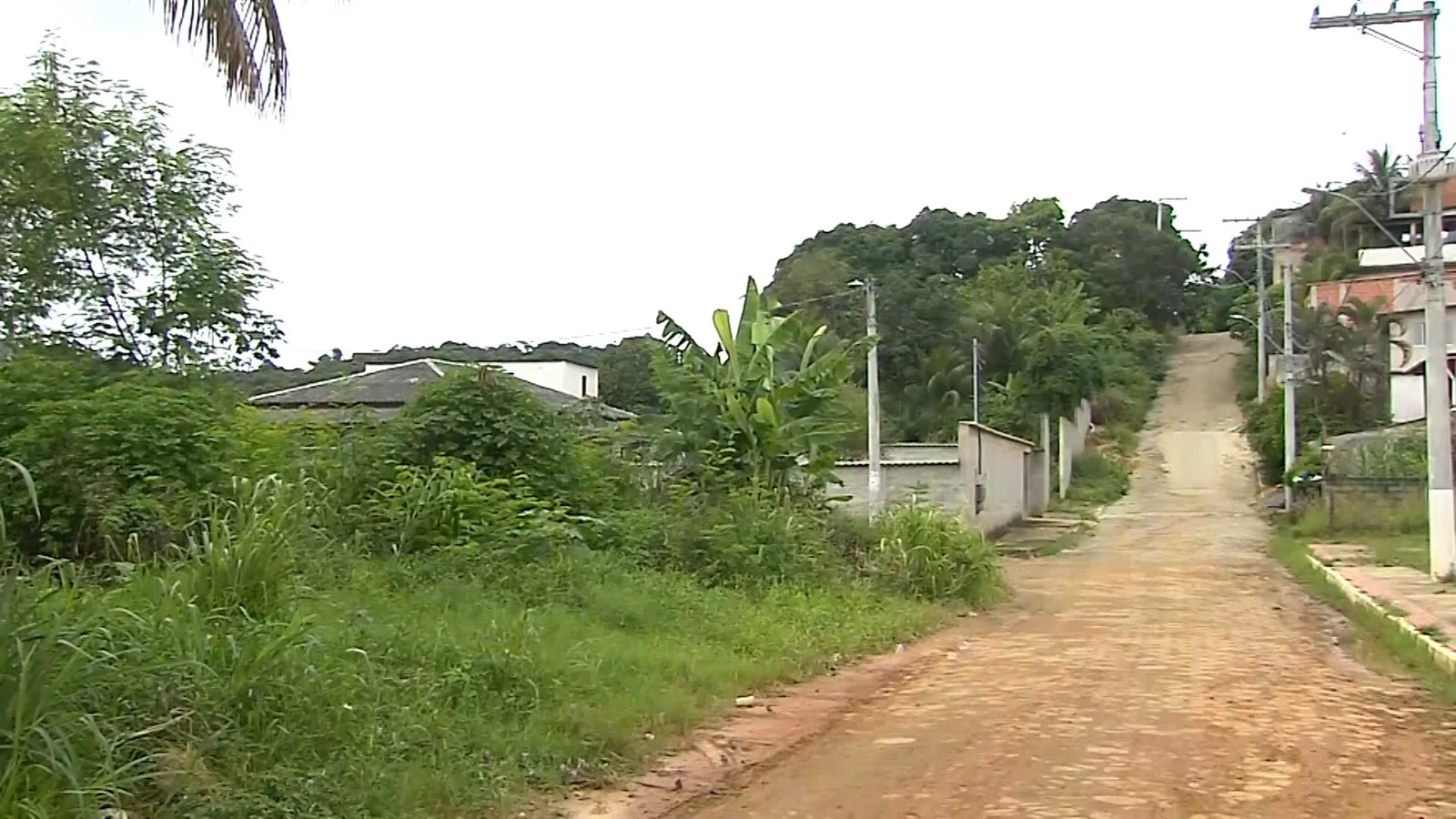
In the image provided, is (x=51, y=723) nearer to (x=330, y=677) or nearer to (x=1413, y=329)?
(x=330, y=677)

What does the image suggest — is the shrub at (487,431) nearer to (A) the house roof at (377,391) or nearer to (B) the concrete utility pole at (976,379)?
(A) the house roof at (377,391)

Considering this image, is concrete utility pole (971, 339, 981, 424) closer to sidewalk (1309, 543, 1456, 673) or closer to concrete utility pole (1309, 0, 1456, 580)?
sidewalk (1309, 543, 1456, 673)

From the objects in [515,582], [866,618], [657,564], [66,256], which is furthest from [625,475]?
[66,256]

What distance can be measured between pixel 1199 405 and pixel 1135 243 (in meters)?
9.14

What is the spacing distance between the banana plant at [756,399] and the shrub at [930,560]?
4.73ft

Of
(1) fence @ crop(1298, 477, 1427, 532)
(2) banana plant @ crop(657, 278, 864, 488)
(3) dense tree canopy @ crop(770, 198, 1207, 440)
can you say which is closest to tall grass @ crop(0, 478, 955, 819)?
(2) banana plant @ crop(657, 278, 864, 488)

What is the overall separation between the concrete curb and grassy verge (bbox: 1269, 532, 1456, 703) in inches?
1.8

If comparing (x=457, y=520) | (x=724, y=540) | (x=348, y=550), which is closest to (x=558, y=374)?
(x=724, y=540)

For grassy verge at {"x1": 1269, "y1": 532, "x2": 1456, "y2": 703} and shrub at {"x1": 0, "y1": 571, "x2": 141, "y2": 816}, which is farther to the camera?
grassy verge at {"x1": 1269, "y1": 532, "x2": 1456, "y2": 703}

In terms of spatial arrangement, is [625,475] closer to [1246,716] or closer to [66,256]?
[66,256]

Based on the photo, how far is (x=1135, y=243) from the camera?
2613 inches

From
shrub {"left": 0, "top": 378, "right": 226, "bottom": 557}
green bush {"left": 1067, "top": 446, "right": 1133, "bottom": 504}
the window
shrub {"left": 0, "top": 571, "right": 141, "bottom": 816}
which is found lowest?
green bush {"left": 1067, "top": 446, "right": 1133, "bottom": 504}

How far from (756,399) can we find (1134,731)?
988 cm

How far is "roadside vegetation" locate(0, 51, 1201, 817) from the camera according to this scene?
6336 millimetres
